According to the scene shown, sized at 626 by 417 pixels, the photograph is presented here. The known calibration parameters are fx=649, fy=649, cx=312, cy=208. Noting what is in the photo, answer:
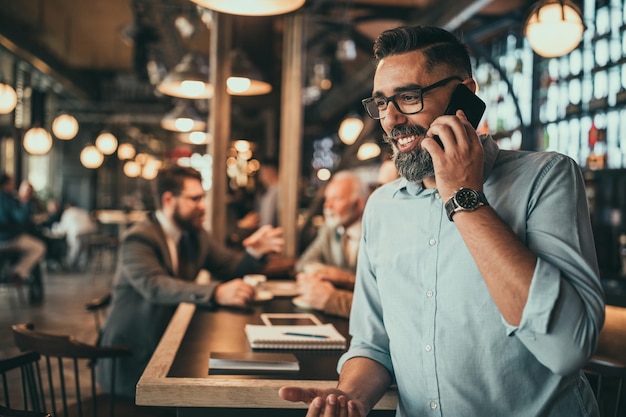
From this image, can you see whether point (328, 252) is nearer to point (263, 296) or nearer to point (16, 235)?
point (263, 296)

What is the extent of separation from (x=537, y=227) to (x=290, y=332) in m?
1.18

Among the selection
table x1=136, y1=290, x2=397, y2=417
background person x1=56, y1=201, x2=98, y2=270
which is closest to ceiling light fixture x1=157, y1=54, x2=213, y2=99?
table x1=136, y1=290, x2=397, y2=417

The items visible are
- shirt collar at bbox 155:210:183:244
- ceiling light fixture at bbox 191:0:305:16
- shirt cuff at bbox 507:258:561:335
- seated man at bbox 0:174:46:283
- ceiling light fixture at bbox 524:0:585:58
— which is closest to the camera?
shirt cuff at bbox 507:258:561:335

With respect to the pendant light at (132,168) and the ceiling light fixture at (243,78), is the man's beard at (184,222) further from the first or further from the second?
the pendant light at (132,168)

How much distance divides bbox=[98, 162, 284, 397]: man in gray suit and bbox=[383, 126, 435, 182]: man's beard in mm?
1659

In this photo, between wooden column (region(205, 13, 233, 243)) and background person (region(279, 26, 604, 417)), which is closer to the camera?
background person (region(279, 26, 604, 417))

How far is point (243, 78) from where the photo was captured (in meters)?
4.73

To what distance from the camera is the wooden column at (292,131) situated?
19.1 feet

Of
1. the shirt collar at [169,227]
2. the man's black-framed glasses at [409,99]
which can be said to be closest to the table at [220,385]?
the man's black-framed glasses at [409,99]

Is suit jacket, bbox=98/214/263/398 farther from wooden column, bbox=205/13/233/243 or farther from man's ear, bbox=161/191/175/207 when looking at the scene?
wooden column, bbox=205/13/233/243

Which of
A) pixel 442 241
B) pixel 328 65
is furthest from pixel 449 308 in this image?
pixel 328 65

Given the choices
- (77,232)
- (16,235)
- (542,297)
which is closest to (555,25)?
(542,297)

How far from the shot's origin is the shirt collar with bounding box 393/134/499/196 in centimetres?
150

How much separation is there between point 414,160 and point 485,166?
16cm
